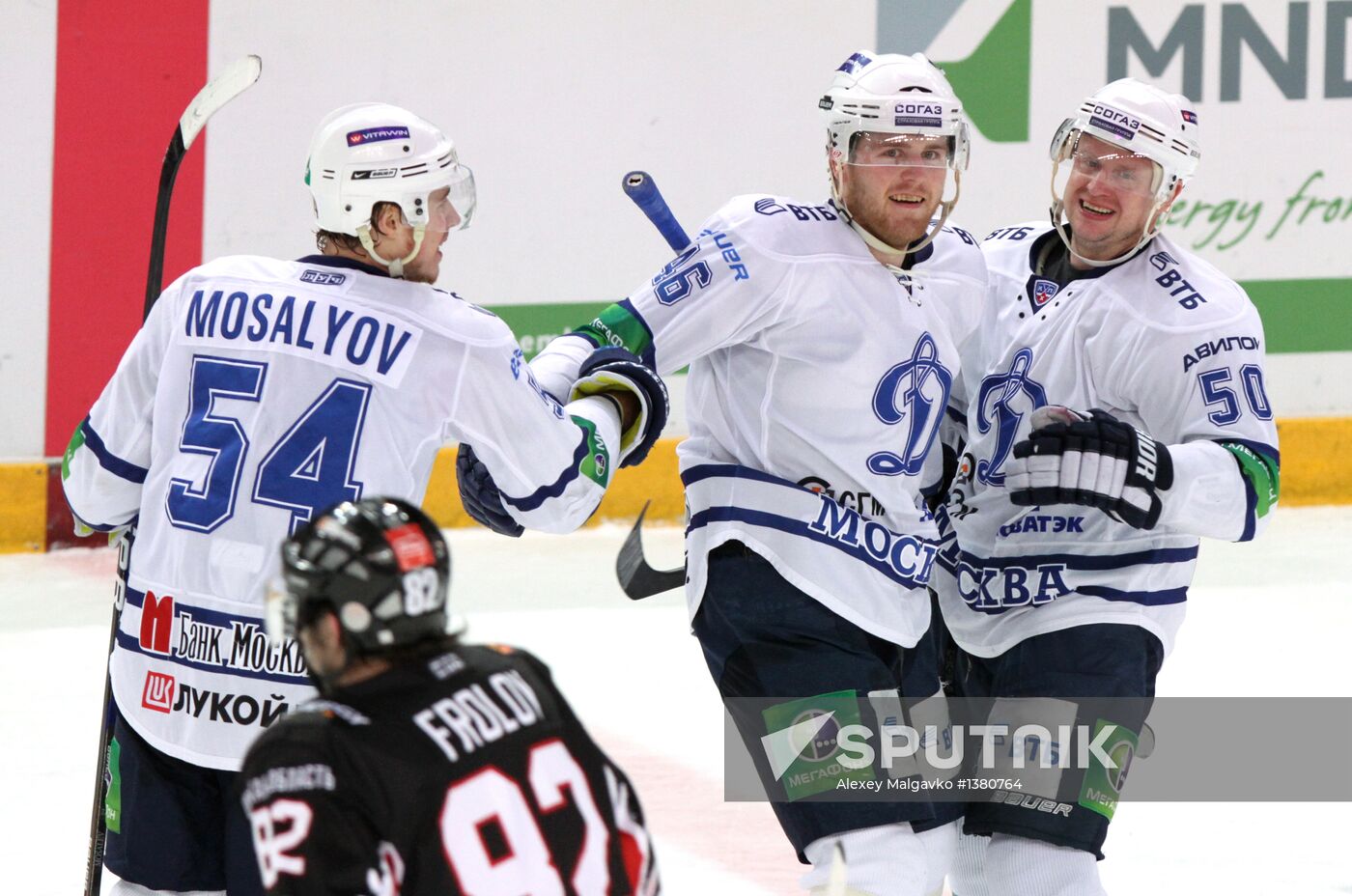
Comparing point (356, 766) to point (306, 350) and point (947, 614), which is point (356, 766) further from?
point (947, 614)

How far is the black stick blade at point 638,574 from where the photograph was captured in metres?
3.32

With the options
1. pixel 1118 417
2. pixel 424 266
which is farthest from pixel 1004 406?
pixel 424 266

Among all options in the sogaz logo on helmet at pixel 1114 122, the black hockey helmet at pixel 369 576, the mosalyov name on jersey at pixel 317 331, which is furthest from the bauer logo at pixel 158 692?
the sogaz logo on helmet at pixel 1114 122

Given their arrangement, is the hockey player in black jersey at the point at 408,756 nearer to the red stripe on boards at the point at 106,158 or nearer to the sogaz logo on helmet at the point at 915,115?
the sogaz logo on helmet at the point at 915,115

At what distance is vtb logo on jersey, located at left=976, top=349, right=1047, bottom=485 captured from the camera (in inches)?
122

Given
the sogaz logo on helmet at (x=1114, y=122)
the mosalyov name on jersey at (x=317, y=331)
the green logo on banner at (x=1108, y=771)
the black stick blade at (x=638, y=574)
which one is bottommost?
the green logo on banner at (x=1108, y=771)

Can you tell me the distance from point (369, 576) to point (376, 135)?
2.94 feet

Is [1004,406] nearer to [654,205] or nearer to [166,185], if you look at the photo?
[654,205]

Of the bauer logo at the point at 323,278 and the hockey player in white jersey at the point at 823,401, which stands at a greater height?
the bauer logo at the point at 323,278

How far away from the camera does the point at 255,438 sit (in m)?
2.47

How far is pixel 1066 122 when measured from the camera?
3209 millimetres

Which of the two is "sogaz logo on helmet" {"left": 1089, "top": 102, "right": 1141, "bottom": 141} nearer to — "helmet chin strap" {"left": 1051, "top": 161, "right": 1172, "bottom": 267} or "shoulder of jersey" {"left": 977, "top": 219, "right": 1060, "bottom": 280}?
"helmet chin strap" {"left": 1051, "top": 161, "right": 1172, "bottom": 267}

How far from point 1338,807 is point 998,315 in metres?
1.64

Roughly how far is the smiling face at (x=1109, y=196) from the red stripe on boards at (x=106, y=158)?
10.8 feet
